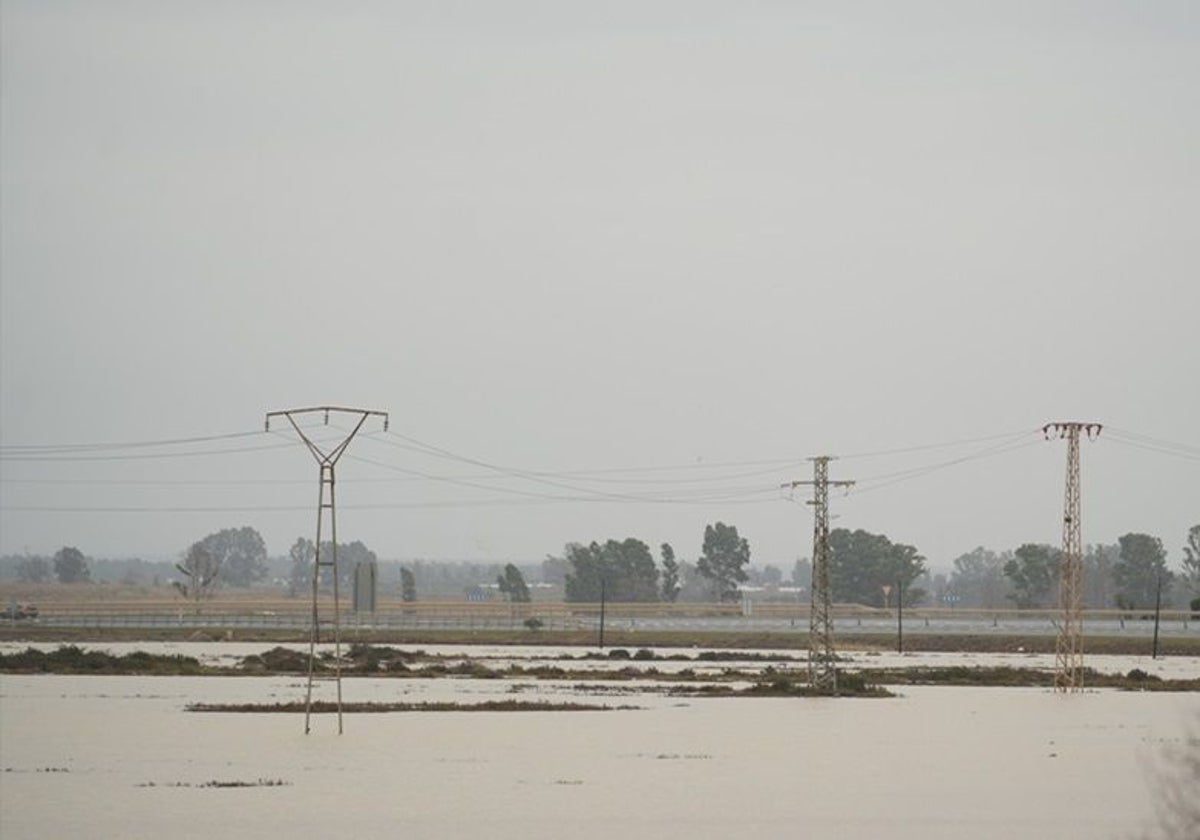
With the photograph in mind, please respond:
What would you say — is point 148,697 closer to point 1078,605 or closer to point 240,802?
point 240,802

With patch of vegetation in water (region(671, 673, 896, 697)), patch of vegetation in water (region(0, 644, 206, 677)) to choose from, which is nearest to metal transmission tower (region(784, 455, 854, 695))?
patch of vegetation in water (region(671, 673, 896, 697))

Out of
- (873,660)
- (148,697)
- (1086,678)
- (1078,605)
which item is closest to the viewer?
(148,697)

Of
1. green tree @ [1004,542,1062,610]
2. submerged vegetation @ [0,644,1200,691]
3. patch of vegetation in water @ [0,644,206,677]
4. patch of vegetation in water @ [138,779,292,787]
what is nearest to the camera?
patch of vegetation in water @ [138,779,292,787]

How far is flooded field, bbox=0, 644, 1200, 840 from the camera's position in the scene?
29.8m

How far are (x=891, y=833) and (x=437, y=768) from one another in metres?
11.3

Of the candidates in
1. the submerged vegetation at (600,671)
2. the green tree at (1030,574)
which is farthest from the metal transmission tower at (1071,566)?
the green tree at (1030,574)

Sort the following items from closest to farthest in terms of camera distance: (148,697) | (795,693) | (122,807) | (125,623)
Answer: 1. (122,807)
2. (148,697)
3. (795,693)
4. (125,623)

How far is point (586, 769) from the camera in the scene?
123ft

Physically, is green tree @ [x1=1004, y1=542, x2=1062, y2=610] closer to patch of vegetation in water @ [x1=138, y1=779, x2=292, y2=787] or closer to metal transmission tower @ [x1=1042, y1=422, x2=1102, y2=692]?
metal transmission tower @ [x1=1042, y1=422, x2=1102, y2=692]

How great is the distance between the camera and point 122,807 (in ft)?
101

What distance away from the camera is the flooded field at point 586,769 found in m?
29.8

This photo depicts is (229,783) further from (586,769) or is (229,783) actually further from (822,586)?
(822,586)

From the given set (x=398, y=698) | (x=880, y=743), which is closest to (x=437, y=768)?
(x=880, y=743)

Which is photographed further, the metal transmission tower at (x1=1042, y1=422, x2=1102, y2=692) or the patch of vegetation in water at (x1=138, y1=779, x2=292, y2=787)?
the metal transmission tower at (x1=1042, y1=422, x2=1102, y2=692)
